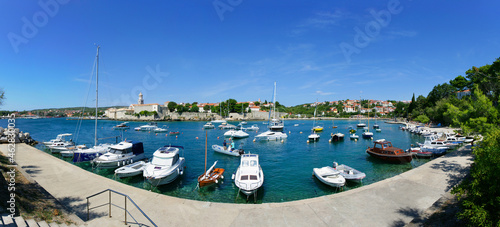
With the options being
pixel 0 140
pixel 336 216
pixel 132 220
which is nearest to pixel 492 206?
pixel 336 216

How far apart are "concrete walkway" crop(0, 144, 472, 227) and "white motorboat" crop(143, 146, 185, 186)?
7.81 feet

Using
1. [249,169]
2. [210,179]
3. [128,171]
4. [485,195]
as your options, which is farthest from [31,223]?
[485,195]

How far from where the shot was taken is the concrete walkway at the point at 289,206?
8.50 meters

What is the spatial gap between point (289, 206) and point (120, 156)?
17294 millimetres

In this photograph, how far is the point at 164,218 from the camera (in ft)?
28.7

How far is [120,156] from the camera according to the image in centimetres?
1994

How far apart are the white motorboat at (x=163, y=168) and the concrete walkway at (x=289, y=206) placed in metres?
2.38

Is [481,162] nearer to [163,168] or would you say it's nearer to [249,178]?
[249,178]

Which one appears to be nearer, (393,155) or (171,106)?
(393,155)

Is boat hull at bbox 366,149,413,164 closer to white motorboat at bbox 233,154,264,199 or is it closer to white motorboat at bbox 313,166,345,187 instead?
white motorboat at bbox 313,166,345,187

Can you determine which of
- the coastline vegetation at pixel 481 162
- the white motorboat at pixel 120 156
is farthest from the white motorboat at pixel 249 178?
Answer: the white motorboat at pixel 120 156

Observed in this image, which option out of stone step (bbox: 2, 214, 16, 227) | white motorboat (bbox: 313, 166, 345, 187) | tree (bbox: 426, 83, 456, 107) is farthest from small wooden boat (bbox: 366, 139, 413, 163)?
tree (bbox: 426, 83, 456, 107)

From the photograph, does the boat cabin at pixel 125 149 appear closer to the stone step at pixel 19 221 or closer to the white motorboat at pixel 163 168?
the white motorboat at pixel 163 168

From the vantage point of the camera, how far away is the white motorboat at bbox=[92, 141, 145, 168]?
19.4 meters
